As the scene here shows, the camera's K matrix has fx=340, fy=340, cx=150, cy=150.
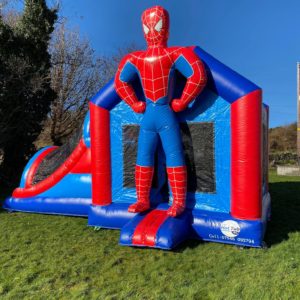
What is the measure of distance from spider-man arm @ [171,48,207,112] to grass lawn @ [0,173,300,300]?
5.84 feet

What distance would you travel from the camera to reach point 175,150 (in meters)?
4.24

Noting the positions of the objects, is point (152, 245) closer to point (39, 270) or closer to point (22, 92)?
point (39, 270)

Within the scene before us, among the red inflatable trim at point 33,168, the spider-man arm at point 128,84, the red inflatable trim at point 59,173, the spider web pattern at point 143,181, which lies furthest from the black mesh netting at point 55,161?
the spider web pattern at point 143,181

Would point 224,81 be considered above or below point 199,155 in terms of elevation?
above

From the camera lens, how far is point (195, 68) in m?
3.99

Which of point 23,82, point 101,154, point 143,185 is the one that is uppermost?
point 23,82

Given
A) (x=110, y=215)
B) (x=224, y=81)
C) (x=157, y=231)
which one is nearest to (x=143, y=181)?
(x=110, y=215)

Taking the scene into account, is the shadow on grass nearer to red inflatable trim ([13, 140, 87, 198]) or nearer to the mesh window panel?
the mesh window panel

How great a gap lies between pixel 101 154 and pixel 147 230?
144 centimetres

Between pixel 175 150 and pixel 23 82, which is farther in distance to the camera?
pixel 23 82

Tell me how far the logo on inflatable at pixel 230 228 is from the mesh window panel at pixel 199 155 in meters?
0.46

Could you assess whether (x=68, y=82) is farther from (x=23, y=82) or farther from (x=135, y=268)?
(x=135, y=268)

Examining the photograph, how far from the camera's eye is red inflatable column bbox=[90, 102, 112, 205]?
15.8ft

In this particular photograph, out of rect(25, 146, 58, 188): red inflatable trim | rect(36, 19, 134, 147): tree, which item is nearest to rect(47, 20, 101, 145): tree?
rect(36, 19, 134, 147): tree
